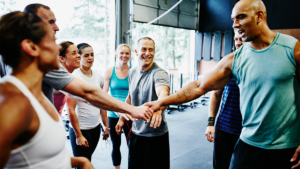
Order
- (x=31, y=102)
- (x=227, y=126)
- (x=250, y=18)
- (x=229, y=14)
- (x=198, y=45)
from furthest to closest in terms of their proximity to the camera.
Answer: (x=198, y=45) → (x=229, y=14) → (x=227, y=126) → (x=250, y=18) → (x=31, y=102)

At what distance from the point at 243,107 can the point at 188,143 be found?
2740 mm

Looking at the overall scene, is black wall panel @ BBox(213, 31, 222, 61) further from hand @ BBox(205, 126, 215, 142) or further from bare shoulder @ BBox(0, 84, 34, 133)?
bare shoulder @ BBox(0, 84, 34, 133)

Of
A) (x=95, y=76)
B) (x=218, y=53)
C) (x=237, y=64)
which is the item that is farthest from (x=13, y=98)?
(x=218, y=53)

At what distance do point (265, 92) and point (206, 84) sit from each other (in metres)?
0.48

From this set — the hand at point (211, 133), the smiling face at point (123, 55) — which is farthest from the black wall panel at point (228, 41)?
the hand at point (211, 133)

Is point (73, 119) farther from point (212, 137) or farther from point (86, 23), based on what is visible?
point (86, 23)

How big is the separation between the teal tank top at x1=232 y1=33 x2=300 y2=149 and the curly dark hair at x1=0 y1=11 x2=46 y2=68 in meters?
1.24

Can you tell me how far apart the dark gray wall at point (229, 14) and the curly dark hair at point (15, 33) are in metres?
8.51

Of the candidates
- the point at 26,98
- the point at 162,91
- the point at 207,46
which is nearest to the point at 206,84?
the point at 162,91

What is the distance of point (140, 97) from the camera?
2102 millimetres

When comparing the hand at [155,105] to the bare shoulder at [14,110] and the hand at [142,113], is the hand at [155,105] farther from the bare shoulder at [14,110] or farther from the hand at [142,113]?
the bare shoulder at [14,110]

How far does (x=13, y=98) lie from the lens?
0.63m

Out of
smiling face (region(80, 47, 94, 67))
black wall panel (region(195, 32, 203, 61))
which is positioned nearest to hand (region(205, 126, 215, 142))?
smiling face (region(80, 47, 94, 67))

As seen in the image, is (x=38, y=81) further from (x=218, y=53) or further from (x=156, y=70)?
(x=218, y=53)
